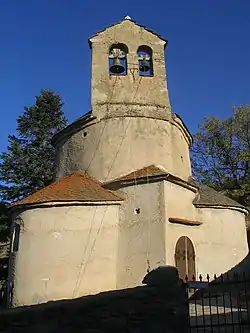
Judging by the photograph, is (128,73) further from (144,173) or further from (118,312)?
(118,312)

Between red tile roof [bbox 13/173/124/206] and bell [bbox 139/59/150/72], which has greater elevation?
bell [bbox 139/59/150/72]

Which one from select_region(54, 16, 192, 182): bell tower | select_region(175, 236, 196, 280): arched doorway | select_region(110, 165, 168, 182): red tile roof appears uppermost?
select_region(54, 16, 192, 182): bell tower

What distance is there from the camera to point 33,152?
27.6 m

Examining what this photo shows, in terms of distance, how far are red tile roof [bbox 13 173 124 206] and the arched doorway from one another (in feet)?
9.62

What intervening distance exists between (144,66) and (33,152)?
11.9 meters

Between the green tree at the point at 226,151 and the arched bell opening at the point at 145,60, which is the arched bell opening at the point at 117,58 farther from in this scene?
the green tree at the point at 226,151

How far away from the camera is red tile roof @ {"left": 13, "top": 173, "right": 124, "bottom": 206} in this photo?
15.2m

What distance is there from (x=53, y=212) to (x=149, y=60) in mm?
8848


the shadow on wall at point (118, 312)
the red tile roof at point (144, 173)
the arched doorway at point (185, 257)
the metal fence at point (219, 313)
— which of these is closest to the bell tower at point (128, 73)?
the red tile roof at point (144, 173)

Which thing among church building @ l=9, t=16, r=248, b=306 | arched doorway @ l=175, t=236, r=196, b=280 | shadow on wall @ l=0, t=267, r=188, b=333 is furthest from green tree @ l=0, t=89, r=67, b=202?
shadow on wall @ l=0, t=267, r=188, b=333

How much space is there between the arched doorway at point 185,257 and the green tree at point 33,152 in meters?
13.6

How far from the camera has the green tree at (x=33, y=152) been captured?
2673cm

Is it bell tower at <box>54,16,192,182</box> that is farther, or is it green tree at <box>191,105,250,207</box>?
green tree at <box>191,105,250,207</box>

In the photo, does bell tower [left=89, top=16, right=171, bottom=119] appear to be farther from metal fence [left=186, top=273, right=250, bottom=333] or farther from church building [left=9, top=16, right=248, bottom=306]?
metal fence [left=186, top=273, right=250, bottom=333]
